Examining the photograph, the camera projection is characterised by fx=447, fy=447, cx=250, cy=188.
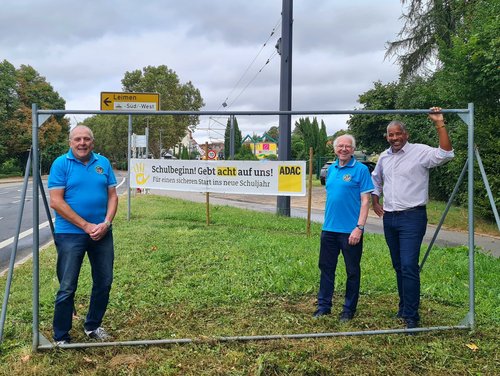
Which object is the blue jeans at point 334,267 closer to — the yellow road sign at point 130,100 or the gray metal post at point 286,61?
the yellow road sign at point 130,100

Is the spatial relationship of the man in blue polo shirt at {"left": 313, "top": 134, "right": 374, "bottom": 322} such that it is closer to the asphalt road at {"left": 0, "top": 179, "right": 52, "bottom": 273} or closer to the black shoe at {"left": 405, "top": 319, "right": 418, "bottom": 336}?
the black shoe at {"left": 405, "top": 319, "right": 418, "bottom": 336}

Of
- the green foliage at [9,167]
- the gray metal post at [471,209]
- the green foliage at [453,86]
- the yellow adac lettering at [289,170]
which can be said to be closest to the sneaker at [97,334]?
the gray metal post at [471,209]

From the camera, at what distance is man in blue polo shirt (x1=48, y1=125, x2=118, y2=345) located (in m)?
3.61

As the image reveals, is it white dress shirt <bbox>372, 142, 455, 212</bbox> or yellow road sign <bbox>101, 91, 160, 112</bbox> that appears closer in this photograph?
white dress shirt <bbox>372, 142, 455, 212</bbox>

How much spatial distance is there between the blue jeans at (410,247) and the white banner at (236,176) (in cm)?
535

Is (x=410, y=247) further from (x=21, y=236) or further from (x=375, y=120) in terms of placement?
(x=375, y=120)

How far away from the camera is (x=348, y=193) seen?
4254 millimetres

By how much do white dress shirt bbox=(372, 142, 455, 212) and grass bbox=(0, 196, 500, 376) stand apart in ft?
3.97

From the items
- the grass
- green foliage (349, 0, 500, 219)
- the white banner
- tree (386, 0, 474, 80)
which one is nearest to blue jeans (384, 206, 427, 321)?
the grass

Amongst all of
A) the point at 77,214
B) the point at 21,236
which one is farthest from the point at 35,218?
the point at 21,236

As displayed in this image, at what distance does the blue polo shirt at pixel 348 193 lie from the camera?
14.0ft

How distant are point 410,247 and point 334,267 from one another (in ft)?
2.55

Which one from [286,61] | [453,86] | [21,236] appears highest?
[286,61]

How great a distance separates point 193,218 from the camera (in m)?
11.9
